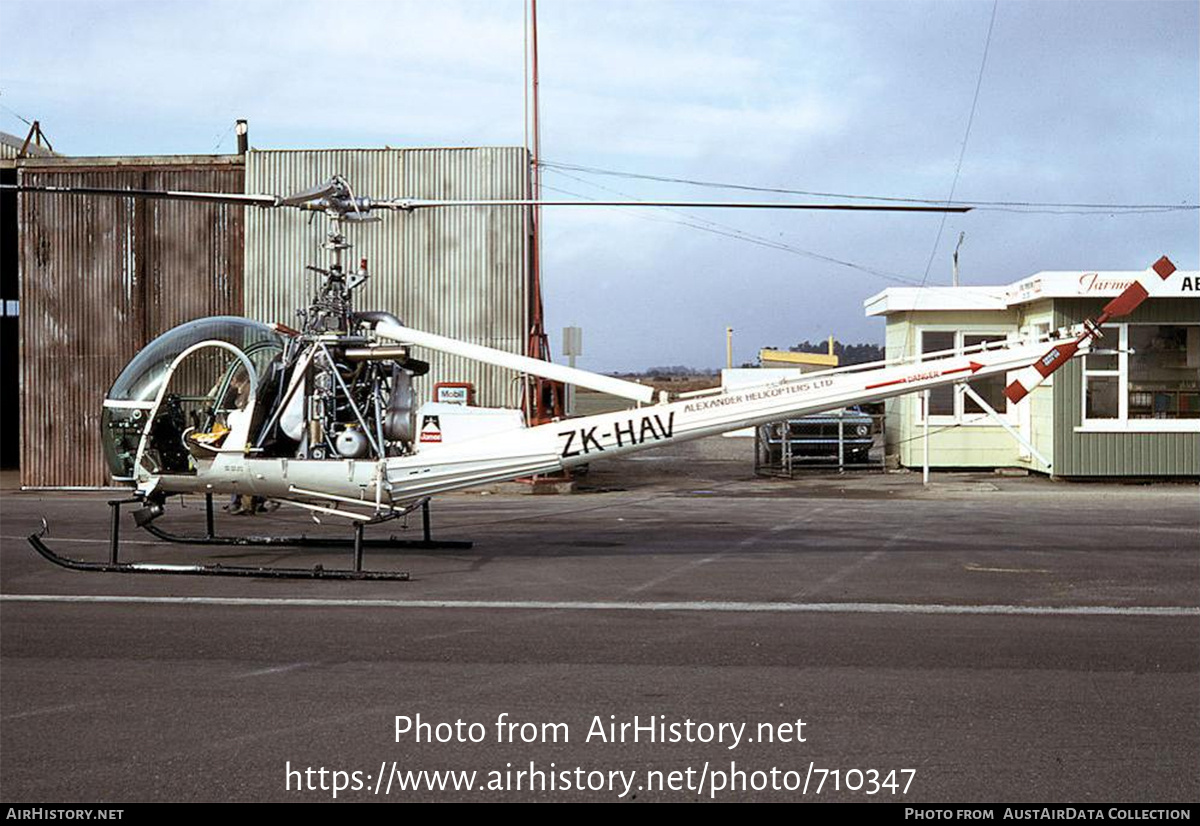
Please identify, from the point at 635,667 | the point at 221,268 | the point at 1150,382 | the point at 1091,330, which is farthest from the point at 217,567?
the point at 1150,382

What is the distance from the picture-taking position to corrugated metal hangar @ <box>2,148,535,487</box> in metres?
23.3

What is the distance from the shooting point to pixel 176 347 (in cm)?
1239

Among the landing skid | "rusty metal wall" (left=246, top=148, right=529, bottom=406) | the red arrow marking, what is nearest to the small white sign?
"rusty metal wall" (left=246, top=148, right=529, bottom=406)

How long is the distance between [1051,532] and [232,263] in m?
16.2

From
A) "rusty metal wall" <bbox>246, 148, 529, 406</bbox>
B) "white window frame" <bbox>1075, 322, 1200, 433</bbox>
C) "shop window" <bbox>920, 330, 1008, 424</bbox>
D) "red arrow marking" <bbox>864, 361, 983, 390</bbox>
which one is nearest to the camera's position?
"red arrow marking" <bbox>864, 361, 983, 390</bbox>

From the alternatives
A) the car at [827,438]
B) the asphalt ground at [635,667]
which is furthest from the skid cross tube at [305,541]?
the car at [827,438]

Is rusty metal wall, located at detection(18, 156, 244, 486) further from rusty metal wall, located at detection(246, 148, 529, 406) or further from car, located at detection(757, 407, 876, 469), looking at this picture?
car, located at detection(757, 407, 876, 469)

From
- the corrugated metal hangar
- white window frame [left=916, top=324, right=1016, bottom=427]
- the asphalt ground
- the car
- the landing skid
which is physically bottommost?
the asphalt ground

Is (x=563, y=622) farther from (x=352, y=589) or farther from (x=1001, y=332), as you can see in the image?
(x=1001, y=332)

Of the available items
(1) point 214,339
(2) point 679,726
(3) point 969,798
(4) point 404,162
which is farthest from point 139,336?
(3) point 969,798

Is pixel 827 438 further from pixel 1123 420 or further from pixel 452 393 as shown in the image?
pixel 452 393

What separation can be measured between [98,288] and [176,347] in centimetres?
1250

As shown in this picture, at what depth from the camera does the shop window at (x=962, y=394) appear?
80.7ft

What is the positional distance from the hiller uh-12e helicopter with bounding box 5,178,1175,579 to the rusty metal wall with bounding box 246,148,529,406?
35.2ft
